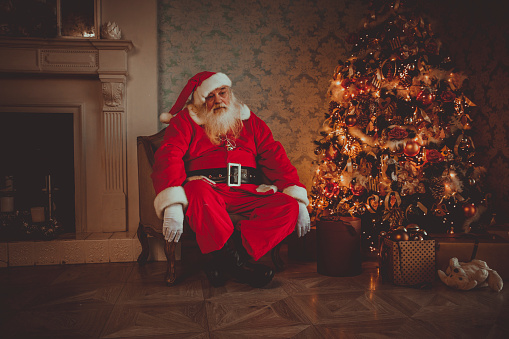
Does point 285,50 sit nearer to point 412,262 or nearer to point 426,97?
point 426,97

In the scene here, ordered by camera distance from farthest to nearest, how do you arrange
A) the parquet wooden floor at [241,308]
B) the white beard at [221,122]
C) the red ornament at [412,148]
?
1. the red ornament at [412,148]
2. the white beard at [221,122]
3. the parquet wooden floor at [241,308]

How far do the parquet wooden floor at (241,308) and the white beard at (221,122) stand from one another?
91 cm

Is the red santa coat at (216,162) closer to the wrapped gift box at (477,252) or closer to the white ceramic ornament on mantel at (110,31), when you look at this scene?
the wrapped gift box at (477,252)

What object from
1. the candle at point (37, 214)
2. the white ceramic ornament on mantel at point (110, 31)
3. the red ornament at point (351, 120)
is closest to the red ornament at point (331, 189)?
the red ornament at point (351, 120)

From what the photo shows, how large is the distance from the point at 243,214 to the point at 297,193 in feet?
1.16

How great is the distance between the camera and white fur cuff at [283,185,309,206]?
206 centimetres

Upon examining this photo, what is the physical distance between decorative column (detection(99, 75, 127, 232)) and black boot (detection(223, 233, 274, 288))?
1189 millimetres

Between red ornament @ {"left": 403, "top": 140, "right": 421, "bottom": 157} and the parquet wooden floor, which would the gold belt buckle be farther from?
red ornament @ {"left": 403, "top": 140, "right": 421, "bottom": 157}

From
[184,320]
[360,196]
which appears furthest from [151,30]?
[184,320]

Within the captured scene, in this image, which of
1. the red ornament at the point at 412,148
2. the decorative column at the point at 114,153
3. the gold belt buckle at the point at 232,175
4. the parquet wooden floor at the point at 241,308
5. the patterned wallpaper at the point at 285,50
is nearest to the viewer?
the parquet wooden floor at the point at 241,308

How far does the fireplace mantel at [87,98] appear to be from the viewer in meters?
2.66

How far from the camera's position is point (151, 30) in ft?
9.36

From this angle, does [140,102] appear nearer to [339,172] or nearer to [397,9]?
[339,172]

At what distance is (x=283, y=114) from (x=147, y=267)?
1804 mm
